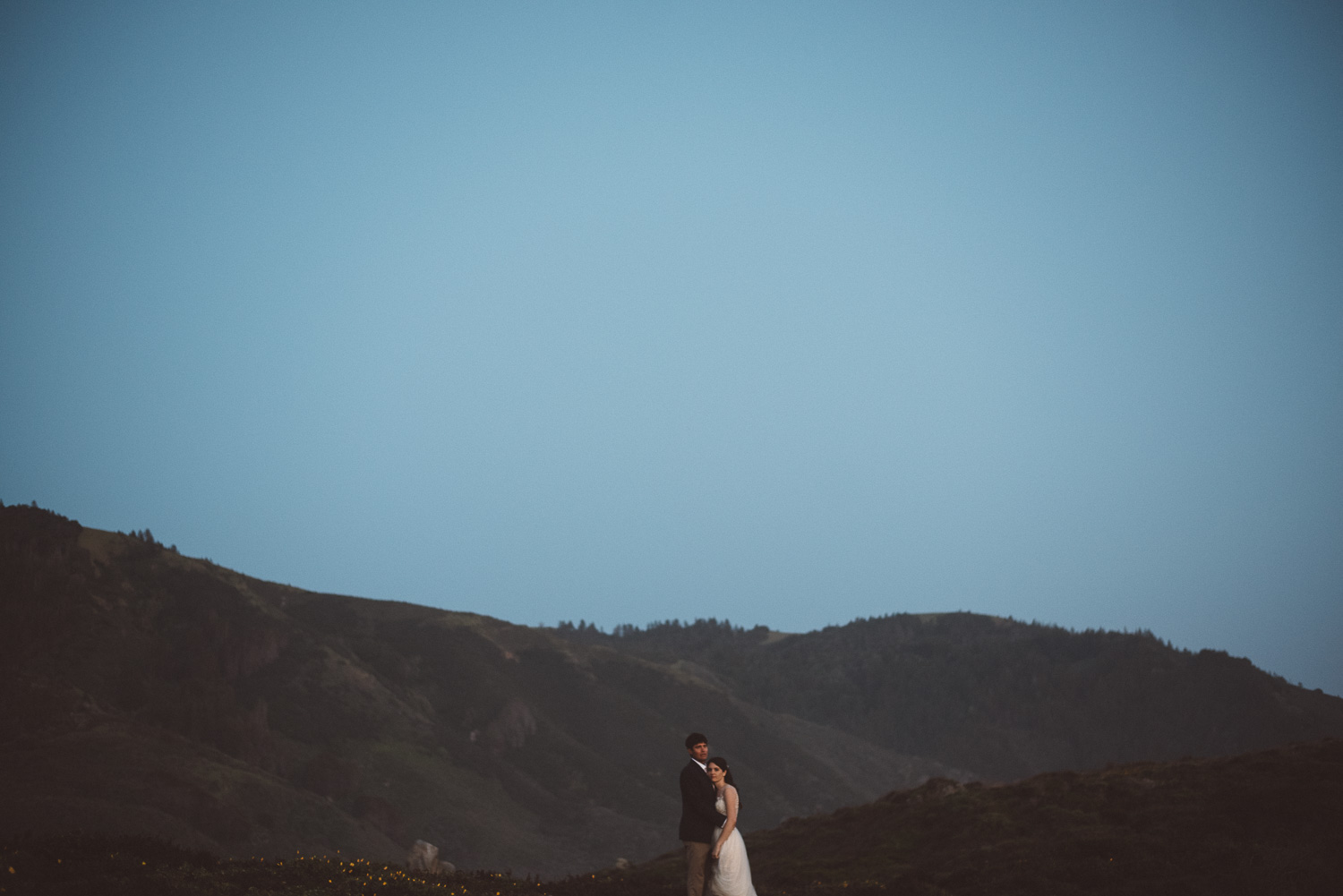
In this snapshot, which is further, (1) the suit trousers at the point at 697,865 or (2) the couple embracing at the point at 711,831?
(1) the suit trousers at the point at 697,865

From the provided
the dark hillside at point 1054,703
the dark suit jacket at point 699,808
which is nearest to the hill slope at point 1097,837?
the dark suit jacket at point 699,808

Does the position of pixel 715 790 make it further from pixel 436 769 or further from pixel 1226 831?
pixel 436 769

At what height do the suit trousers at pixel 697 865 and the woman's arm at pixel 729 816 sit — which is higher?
the woman's arm at pixel 729 816

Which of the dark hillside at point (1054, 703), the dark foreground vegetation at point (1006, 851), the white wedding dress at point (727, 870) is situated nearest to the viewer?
the white wedding dress at point (727, 870)

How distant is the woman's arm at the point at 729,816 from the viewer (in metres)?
13.8

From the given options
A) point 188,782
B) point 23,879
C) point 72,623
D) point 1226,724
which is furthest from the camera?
point 1226,724

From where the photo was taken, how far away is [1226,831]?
27516 millimetres

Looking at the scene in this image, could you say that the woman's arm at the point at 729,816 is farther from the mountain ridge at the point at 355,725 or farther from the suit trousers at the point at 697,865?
the mountain ridge at the point at 355,725

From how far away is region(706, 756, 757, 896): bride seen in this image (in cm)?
1391

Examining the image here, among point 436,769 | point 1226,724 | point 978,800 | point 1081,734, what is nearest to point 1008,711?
point 1081,734

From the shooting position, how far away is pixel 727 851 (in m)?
14.0

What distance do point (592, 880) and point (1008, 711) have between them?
16724 cm

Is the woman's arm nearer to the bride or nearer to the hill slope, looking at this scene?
the bride

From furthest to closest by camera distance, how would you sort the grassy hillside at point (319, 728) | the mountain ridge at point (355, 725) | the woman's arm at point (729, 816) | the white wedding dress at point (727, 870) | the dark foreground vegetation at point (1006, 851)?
→ the mountain ridge at point (355, 725)
the grassy hillside at point (319, 728)
the dark foreground vegetation at point (1006, 851)
the white wedding dress at point (727, 870)
the woman's arm at point (729, 816)
